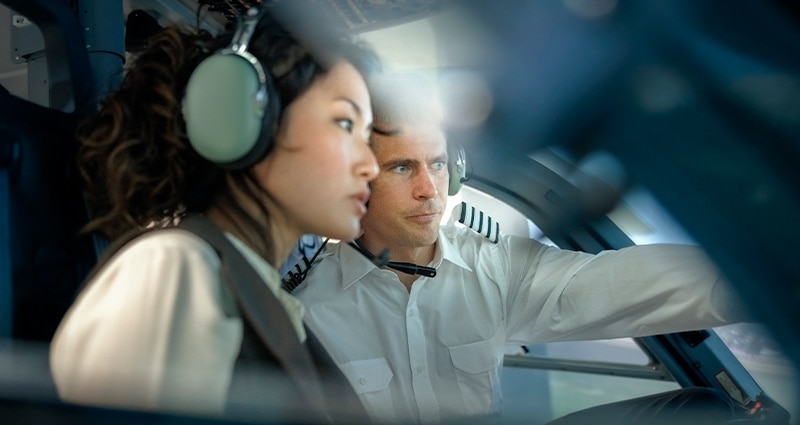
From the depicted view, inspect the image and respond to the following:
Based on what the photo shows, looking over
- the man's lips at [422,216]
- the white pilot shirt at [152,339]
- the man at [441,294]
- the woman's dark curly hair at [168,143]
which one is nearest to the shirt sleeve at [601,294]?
the man at [441,294]

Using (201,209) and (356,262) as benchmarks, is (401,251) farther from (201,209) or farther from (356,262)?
(201,209)

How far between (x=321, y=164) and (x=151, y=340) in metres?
0.41

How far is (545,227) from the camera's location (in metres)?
2.20

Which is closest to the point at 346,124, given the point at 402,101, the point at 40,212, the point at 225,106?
the point at 225,106

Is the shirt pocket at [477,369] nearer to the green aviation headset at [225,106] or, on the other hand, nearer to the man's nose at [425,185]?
the man's nose at [425,185]

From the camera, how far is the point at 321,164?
1107mm

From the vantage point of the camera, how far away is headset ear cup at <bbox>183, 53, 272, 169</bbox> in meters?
1.02

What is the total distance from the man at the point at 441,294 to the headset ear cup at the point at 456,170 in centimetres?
2

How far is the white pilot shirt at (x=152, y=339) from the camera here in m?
0.85

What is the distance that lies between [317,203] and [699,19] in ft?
2.34

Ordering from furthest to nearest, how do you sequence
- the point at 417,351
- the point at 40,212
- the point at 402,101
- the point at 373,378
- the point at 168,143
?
the point at 417,351
the point at 373,378
the point at 402,101
the point at 40,212
the point at 168,143

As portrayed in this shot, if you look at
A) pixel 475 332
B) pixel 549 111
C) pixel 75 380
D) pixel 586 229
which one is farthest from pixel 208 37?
pixel 586 229

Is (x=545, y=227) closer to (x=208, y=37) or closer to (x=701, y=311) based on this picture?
(x=701, y=311)

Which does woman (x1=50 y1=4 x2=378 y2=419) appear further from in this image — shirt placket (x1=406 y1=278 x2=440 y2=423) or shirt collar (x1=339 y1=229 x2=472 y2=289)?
shirt collar (x1=339 y1=229 x2=472 y2=289)
